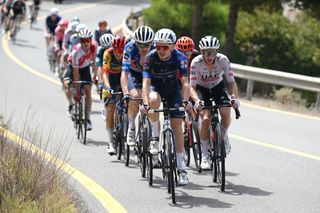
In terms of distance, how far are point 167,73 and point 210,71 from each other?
0.93 metres

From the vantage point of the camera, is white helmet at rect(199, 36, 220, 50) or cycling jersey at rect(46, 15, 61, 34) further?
cycling jersey at rect(46, 15, 61, 34)

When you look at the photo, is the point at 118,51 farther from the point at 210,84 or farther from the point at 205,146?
the point at 205,146

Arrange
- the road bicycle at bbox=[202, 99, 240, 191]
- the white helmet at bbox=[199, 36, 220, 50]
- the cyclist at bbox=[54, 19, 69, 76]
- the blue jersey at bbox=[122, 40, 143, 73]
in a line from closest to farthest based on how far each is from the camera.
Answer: the road bicycle at bbox=[202, 99, 240, 191]
the white helmet at bbox=[199, 36, 220, 50]
the blue jersey at bbox=[122, 40, 143, 73]
the cyclist at bbox=[54, 19, 69, 76]

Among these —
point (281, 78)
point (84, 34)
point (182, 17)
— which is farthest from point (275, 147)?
point (182, 17)

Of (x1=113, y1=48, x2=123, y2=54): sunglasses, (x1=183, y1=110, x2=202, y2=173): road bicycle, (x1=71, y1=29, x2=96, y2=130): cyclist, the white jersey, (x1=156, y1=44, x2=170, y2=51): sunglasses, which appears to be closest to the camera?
(x1=156, y1=44, x2=170, y2=51): sunglasses

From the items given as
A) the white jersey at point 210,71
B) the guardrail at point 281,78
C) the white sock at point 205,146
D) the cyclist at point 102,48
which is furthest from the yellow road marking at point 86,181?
the guardrail at point 281,78

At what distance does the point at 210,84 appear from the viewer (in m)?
11.7

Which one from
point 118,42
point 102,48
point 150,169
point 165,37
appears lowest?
point 150,169

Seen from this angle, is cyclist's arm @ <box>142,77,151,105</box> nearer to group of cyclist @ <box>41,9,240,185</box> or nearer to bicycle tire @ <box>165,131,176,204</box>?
group of cyclist @ <box>41,9,240,185</box>

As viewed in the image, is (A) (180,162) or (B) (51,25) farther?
(B) (51,25)

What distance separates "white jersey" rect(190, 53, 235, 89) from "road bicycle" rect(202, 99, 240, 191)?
0.43m

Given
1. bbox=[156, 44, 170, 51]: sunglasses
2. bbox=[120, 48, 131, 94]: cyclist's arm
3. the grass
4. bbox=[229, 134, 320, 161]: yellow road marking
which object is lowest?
bbox=[229, 134, 320, 161]: yellow road marking

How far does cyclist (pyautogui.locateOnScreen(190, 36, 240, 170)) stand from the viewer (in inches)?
449

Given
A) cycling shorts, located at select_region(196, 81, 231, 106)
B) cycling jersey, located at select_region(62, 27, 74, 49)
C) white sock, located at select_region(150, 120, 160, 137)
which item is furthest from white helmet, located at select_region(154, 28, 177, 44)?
cycling jersey, located at select_region(62, 27, 74, 49)
